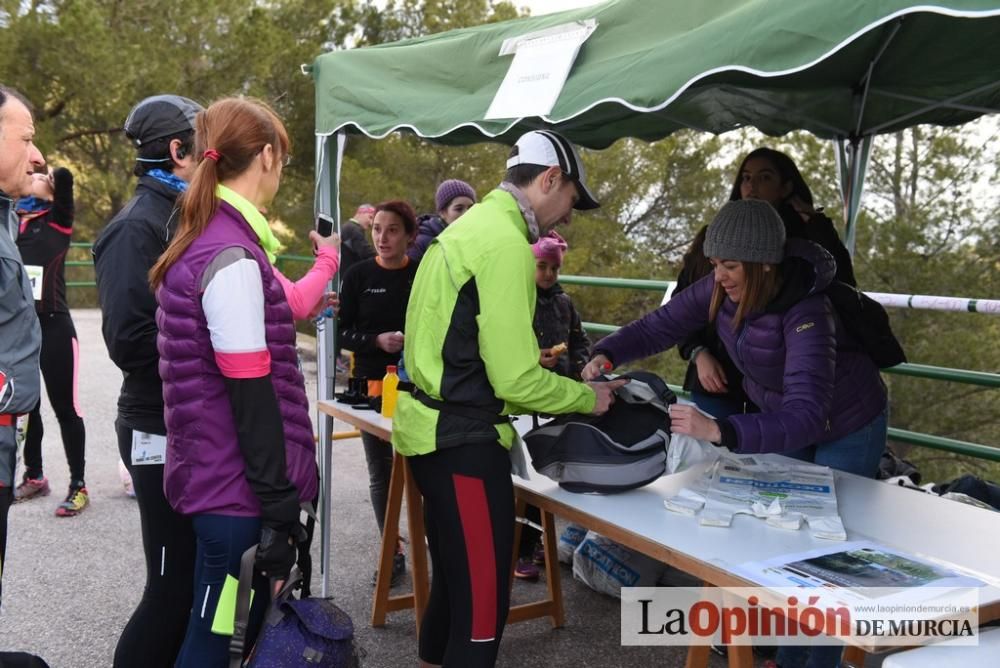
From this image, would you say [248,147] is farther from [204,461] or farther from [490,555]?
[490,555]

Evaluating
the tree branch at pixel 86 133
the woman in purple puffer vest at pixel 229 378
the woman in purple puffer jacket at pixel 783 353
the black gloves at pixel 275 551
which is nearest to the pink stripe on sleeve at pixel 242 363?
the woman in purple puffer vest at pixel 229 378

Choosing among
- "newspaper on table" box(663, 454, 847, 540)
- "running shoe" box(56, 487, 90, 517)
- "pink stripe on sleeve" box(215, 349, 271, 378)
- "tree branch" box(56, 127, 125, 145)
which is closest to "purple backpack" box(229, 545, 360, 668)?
"pink stripe on sleeve" box(215, 349, 271, 378)

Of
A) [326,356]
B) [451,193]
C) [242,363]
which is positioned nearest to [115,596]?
[326,356]

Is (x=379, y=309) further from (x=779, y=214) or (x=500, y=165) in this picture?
(x=500, y=165)

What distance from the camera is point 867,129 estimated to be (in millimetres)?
4297

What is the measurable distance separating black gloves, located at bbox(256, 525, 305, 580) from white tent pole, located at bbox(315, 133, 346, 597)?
1.68 meters

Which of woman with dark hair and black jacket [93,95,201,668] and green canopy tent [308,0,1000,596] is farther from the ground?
A: green canopy tent [308,0,1000,596]

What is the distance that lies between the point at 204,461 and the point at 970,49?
3.10 m

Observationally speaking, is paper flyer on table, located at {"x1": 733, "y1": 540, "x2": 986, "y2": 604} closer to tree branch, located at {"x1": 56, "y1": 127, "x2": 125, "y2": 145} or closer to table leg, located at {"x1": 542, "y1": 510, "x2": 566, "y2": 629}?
table leg, located at {"x1": 542, "y1": 510, "x2": 566, "y2": 629}

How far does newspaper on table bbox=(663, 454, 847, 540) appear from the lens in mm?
2152

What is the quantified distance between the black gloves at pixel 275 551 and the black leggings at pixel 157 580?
0.41m

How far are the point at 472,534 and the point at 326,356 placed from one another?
1.81 meters

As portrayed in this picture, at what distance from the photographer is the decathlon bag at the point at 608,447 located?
2402 millimetres

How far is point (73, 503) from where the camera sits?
460 centimetres
